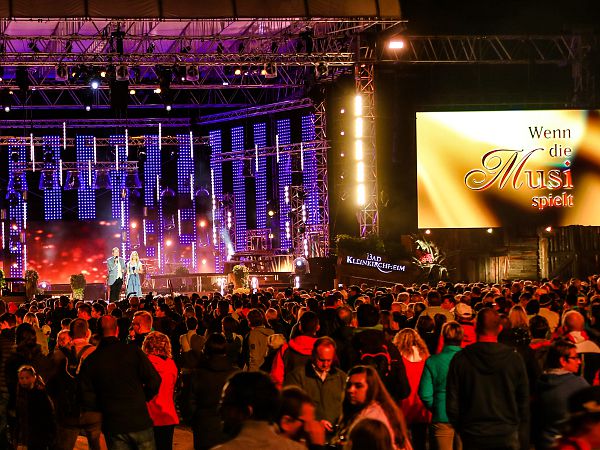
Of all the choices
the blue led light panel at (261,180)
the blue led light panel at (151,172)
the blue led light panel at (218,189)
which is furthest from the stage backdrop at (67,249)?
the blue led light panel at (261,180)

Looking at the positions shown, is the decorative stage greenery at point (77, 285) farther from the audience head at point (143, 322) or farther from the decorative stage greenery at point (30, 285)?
the audience head at point (143, 322)

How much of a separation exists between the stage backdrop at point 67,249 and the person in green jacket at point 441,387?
3468cm

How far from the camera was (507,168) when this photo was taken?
1405 inches

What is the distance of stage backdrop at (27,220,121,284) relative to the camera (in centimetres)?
4162

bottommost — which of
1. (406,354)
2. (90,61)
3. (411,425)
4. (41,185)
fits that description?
(411,425)

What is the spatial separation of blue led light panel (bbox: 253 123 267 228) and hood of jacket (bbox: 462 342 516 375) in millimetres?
35025

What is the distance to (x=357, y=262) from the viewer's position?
102ft

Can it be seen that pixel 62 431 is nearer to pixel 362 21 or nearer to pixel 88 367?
pixel 88 367

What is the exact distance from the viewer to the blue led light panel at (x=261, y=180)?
4231 centimetres

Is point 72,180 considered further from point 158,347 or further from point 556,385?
point 556,385

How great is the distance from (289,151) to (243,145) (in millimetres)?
4809

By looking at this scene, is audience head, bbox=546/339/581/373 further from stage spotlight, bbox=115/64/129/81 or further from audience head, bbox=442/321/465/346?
stage spotlight, bbox=115/64/129/81

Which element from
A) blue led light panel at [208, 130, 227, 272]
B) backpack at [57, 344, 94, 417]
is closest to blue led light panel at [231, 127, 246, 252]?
blue led light panel at [208, 130, 227, 272]

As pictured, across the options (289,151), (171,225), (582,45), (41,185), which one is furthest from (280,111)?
(582,45)
